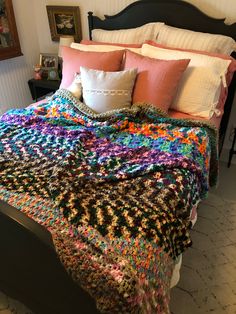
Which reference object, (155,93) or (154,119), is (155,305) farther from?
(155,93)

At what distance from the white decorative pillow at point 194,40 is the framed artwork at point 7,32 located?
1.50 metres

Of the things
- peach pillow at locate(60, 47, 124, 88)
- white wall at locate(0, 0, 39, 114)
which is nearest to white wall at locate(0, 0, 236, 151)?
white wall at locate(0, 0, 39, 114)

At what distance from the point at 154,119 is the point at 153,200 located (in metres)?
0.74

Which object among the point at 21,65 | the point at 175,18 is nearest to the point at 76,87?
the point at 175,18

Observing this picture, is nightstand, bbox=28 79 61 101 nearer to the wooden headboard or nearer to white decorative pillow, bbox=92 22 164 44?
white decorative pillow, bbox=92 22 164 44

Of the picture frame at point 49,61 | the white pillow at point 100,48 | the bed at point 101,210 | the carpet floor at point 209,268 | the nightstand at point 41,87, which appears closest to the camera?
the bed at point 101,210

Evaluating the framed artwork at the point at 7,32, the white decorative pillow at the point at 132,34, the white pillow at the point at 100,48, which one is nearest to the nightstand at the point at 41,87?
the framed artwork at the point at 7,32

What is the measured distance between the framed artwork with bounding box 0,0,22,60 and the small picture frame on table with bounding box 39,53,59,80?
0.94 feet

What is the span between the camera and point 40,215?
39.1 inches

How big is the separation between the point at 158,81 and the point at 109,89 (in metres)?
0.32

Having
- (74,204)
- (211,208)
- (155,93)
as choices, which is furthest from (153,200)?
(211,208)

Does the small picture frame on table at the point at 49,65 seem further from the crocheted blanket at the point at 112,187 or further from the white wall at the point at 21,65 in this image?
the crocheted blanket at the point at 112,187

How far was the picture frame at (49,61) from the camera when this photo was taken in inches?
108

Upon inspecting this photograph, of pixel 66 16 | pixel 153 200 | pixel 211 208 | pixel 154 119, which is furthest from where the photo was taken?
pixel 66 16
